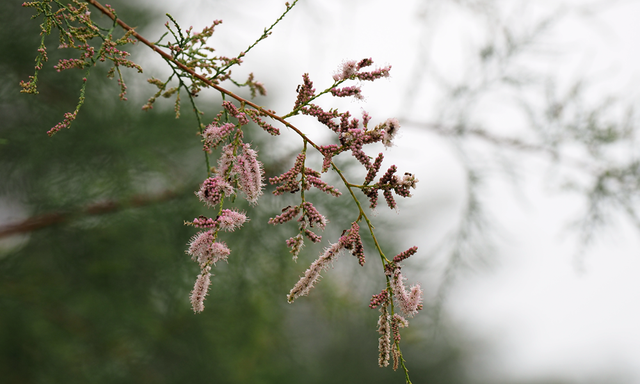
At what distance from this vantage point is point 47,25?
549 mm

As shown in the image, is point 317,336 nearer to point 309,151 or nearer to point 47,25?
point 309,151

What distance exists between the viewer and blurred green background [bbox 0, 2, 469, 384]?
1909 millimetres

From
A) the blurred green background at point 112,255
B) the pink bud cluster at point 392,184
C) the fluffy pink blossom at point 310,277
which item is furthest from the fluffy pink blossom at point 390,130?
the blurred green background at point 112,255

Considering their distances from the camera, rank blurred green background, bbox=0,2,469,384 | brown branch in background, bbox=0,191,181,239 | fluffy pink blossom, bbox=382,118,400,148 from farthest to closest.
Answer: blurred green background, bbox=0,2,469,384 < brown branch in background, bbox=0,191,181,239 < fluffy pink blossom, bbox=382,118,400,148

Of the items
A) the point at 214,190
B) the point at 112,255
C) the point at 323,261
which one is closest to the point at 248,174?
the point at 214,190

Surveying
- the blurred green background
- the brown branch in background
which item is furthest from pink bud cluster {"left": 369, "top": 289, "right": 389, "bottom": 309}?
the brown branch in background

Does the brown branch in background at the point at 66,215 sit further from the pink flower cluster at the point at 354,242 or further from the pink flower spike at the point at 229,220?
the pink flower cluster at the point at 354,242

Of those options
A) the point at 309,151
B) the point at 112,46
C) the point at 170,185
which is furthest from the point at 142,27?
the point at 112,46

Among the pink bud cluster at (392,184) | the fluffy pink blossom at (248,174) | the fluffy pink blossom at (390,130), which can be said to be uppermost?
the fluffy pink blossom at (390,130)

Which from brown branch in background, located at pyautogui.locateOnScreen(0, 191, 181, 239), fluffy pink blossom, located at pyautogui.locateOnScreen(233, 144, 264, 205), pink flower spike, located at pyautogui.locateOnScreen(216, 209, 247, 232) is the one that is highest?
brown branch in background, located at pyautogui.locateOnScreen(0, 191, 181, 239)

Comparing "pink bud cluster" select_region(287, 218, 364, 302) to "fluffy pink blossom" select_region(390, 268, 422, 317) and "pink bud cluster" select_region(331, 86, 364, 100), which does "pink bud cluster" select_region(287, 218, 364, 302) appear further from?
"pink bud cluster" select_region(331, 86, 364, 100)

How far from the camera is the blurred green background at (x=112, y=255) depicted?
1909 mm

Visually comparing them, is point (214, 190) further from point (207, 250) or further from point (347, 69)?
point (347, 69)

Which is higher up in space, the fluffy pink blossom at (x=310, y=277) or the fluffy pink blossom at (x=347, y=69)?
the fluffy pink blossom at (x=347, y=69)
